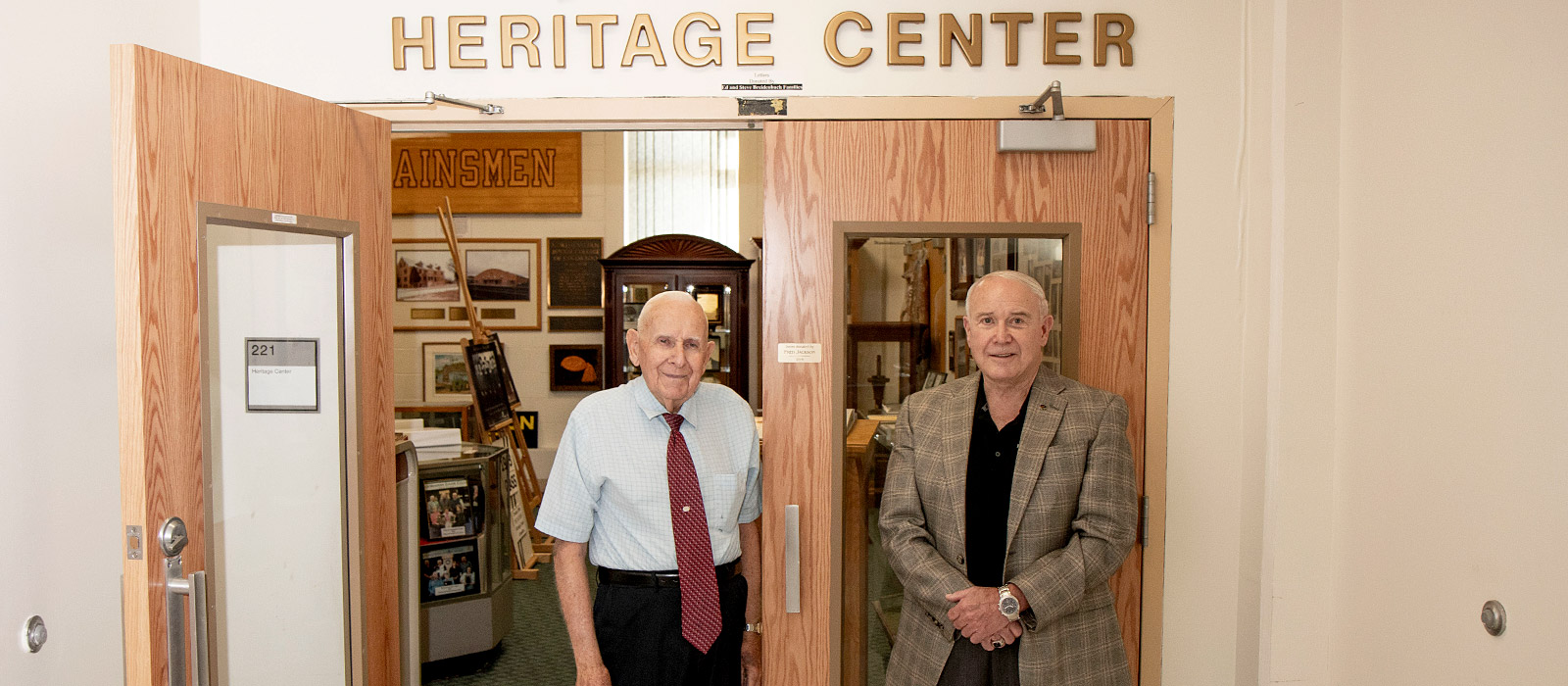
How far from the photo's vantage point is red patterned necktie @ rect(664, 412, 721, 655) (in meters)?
2.17

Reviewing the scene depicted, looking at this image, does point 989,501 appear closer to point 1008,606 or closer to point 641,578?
point 1008,606

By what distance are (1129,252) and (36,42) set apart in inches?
103

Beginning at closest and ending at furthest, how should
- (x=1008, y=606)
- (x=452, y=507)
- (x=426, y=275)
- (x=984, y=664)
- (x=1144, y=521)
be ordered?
1. (x=1008, y=606)
2. (x=984, y=664)
3. (x=1144, y=521)
4. (x=452, y=507)
5. (x=426, y=275)

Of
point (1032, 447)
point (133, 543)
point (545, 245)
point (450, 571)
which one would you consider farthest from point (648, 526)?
point (545, 245)

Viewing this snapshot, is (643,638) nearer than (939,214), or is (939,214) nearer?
(643,638)

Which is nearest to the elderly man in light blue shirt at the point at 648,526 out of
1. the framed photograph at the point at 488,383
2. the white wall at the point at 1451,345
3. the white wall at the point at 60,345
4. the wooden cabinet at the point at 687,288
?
the white wall at the point at 60,345

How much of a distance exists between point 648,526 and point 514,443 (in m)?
4.74

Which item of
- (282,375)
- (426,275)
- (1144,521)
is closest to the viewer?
(282,375)

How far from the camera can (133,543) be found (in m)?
1.79

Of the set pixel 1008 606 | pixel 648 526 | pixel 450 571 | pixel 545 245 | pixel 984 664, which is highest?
pixel 545 245

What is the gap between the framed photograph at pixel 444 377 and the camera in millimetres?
7320

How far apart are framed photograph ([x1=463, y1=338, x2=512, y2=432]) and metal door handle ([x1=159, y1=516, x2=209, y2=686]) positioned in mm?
3378

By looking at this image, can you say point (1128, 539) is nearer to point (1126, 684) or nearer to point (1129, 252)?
point (1126, 684)

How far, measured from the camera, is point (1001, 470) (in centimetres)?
215
